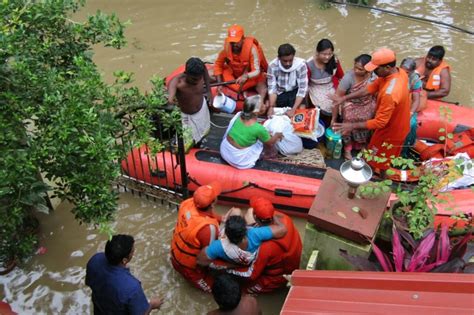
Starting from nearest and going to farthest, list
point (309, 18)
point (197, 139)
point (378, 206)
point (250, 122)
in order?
1. point (378, 206)
2. point (250, 122)
3. point (197, 139)
4. point (309, 18)

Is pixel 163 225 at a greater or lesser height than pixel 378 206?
lesser

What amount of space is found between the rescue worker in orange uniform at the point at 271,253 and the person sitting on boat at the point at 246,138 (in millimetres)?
1093

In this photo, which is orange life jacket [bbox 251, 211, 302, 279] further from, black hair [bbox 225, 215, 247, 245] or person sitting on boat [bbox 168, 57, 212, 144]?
person sitting on boat [bbox 168, 57, 212, 144]

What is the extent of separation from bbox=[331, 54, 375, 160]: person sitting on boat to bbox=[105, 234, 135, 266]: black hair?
3.14 metres

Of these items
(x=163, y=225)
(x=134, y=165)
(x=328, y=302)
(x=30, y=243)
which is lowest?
(x=163, y=225)

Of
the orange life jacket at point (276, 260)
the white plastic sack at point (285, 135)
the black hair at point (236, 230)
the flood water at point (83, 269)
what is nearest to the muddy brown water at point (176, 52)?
the flood water at point (83, 269)

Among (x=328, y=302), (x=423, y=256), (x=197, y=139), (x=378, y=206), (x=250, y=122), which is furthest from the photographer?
(x=197, y=139)

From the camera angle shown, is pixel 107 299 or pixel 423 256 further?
pixel 107 299

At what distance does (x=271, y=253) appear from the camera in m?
3.81

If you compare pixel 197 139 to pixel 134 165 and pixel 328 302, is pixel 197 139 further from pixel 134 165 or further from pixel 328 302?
pixel 328 302

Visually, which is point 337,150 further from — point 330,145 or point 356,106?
point 356,106

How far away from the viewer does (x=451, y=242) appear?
3094mm

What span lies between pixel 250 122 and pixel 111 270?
89.6 inches

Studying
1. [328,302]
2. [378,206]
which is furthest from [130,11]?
[328,302]
